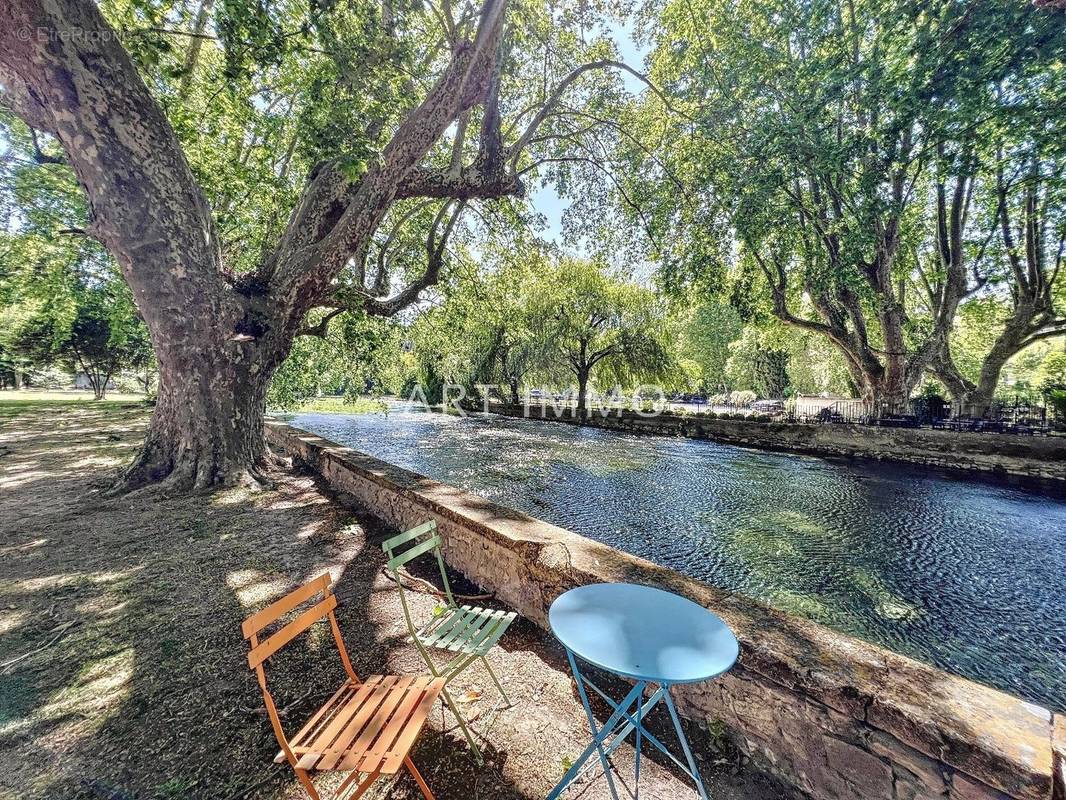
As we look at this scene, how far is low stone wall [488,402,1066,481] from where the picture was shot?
10547 millimetres

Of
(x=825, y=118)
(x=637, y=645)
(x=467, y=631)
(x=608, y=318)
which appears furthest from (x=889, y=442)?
(x=467, y=631)

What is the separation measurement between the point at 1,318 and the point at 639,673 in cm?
3260

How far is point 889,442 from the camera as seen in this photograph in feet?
42.0

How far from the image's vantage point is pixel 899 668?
1794mm

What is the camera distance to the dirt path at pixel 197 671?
1.77 m

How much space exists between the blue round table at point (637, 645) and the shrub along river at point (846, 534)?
308 centimetres

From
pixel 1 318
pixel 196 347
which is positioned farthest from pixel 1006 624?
pixel 1 318

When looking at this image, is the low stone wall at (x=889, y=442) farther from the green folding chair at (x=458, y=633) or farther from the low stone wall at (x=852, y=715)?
the green folding chair at (x=458, y=633)

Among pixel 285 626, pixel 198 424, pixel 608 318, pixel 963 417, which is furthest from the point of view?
pixel 608 318

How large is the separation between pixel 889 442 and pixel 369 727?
16.1 m

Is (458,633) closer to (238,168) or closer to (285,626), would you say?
(285,626)

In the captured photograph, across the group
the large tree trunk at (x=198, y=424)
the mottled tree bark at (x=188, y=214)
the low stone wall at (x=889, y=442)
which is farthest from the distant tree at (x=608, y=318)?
the large tree trunk at (x=198, y=424)

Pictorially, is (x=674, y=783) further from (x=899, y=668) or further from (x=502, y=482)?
(x=502, y=482)

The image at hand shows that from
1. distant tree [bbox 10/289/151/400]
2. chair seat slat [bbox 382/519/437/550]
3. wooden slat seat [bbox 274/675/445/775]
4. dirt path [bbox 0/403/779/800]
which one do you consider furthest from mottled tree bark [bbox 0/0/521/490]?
distant tree [bbox 10/289/151/400]
